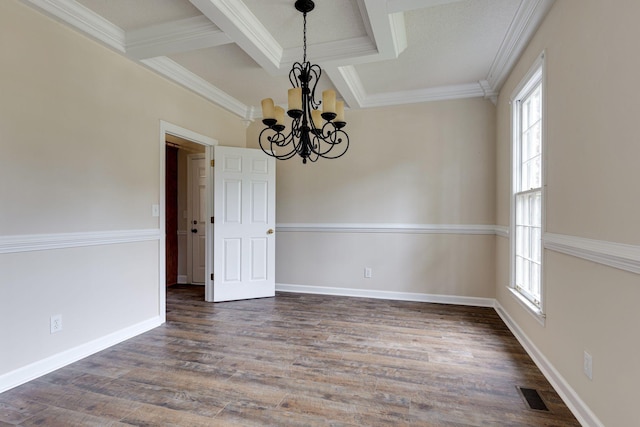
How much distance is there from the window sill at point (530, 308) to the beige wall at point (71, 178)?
3.38 meters

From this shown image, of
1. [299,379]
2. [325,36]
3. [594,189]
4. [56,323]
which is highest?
[325,36]

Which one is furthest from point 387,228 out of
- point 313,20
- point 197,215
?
point 197,215

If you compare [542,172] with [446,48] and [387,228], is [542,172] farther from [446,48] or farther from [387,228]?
[387,228]

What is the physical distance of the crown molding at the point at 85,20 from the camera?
2.22 meters

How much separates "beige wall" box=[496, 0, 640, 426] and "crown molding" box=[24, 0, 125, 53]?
3.26 m

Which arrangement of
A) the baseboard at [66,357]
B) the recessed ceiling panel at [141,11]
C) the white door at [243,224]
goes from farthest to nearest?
the white door at [243,224] < the recessed ceiling panel at [141,11] < the baseboard at [66,357]

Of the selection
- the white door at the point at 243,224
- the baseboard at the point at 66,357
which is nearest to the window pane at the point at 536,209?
the white door at the point at 243,224

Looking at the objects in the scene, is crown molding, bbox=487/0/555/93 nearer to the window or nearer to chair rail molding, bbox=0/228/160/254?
the window

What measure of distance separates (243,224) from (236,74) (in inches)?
70.9

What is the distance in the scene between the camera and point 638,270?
1.28 meters

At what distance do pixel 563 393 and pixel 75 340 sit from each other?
340cm

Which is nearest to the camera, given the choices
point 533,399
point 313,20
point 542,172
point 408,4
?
point 533,399

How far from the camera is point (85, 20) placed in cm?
243

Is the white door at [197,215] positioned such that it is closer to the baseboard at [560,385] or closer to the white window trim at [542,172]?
the white window trim at [542,172]
